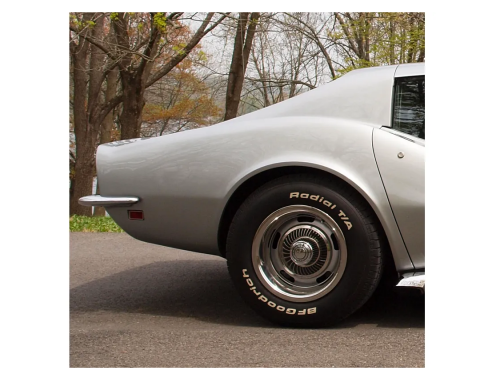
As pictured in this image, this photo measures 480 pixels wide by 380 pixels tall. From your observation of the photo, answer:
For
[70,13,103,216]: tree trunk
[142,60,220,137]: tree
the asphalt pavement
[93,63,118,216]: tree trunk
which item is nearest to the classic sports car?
the asphalt pavement

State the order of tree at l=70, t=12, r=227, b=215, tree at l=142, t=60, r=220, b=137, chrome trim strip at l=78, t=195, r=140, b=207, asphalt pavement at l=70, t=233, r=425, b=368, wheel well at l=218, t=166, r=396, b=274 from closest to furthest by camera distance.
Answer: asphalt pavement at l=70, t=233, r=425, b=368, wheel well at l=218, t=166, r=396, b=274, chrome trim strip at l=78, t=195, r=140, b=207, tree at l=70, t=12, r=227, b=215, tree at l=142, t=60, r=220, b=137

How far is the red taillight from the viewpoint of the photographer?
11.7 feet

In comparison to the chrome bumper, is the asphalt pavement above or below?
below

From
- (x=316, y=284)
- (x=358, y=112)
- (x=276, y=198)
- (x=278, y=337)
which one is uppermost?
(x=358, y=112)

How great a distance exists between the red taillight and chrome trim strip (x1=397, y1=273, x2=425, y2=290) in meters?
1.48

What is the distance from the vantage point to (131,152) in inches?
142

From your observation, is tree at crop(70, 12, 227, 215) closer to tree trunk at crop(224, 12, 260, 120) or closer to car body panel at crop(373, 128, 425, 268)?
tree trunk at crop(224, 12, 260, 120)

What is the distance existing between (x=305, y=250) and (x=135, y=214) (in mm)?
1024

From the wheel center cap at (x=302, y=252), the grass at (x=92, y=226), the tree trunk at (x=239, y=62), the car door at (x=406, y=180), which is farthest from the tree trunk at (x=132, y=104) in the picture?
the car door at (x=406, y=180)

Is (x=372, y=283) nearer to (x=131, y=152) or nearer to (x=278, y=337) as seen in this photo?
(x=278, y=337)

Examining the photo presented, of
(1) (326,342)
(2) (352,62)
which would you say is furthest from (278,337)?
(2) (352,62)

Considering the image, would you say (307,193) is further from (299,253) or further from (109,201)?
(109,201)

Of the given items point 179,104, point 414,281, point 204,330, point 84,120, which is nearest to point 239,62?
point 84,120
